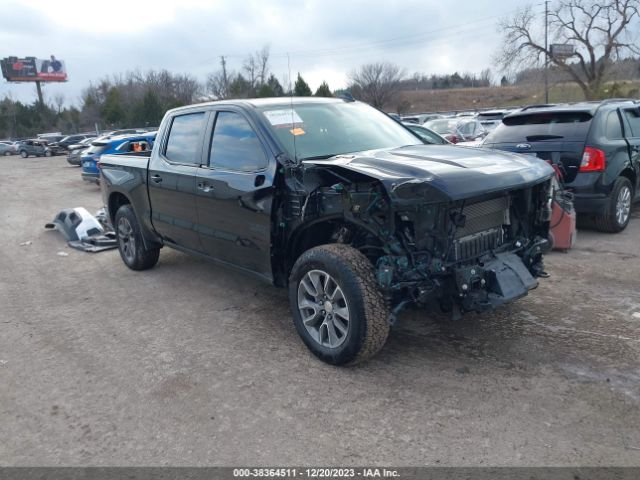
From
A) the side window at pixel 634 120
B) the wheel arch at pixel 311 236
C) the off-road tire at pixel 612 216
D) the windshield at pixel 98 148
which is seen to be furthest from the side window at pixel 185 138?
the windshield at pixel 98 148

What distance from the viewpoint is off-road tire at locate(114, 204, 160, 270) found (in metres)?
6.21

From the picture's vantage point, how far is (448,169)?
11.2 feet

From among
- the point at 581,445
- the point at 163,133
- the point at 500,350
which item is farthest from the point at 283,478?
the point at 163,133

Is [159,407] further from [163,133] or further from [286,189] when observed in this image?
[163,133]

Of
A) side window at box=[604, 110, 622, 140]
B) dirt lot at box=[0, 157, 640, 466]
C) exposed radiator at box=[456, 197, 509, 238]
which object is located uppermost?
side window at box=[604, 110, 622, 140]

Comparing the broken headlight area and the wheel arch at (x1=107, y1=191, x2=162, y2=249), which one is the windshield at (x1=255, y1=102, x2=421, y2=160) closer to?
the broken headlight area

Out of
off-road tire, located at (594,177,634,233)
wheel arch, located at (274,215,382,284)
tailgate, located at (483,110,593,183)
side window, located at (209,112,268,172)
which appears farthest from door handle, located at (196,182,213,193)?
off-road tire, located at (594,177,634,233)

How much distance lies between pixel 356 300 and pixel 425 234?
605 mm

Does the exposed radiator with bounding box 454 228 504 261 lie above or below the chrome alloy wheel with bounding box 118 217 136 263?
above

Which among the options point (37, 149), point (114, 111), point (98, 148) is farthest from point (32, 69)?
point (98, 148)

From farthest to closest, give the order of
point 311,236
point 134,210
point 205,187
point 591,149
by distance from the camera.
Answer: point 591,149 → point 134,210 → point 205,187 → point 311,236

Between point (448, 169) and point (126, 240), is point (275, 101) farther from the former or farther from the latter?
point (126, 240)

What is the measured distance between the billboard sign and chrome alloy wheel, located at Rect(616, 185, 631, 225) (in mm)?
87251

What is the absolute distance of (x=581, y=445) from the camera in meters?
2.79
